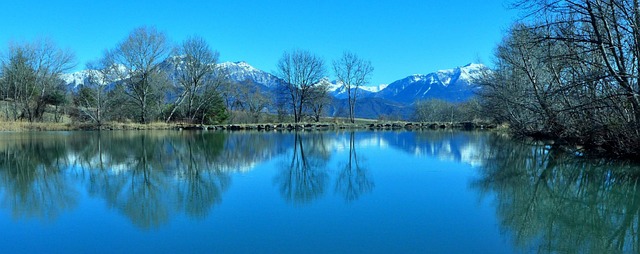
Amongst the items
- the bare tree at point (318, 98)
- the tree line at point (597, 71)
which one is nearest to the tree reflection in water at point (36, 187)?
the tree line at point (597, 71)

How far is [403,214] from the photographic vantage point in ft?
17.4

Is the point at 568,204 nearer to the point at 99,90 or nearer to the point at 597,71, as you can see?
the point at 597,71

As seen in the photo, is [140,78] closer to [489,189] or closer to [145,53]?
[145,53]

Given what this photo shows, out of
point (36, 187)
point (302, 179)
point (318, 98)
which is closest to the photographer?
point (36, 187)

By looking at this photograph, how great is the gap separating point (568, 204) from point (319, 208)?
11.4ft

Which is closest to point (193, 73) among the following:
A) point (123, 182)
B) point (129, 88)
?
point (129, 88)

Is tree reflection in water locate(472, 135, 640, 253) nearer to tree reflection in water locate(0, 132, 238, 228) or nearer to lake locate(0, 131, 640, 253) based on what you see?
lake locate(0, 131, 640, 253)

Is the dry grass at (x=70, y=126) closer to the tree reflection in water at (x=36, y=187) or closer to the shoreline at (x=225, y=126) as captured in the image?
the shoreline at (x=225, y=126)

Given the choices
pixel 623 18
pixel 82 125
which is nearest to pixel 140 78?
pixel 82 125

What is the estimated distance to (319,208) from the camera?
566 centimetres

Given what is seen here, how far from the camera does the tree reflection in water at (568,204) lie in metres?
4.29

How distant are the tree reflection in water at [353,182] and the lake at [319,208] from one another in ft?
0.11

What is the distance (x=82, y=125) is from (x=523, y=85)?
2846cm

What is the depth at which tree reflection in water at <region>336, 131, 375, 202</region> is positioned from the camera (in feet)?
22.0
